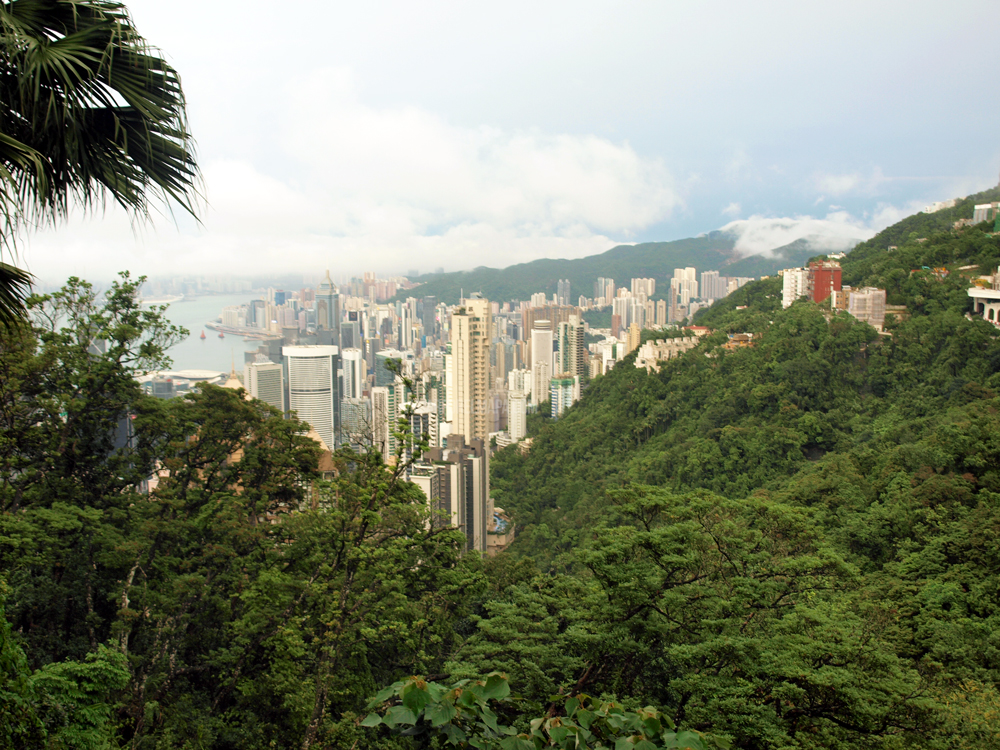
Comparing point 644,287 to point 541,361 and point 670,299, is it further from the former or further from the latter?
point 541,361

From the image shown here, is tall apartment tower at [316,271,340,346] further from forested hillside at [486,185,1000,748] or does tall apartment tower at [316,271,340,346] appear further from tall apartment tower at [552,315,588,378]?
forested hillside at [486,185,1000,748]

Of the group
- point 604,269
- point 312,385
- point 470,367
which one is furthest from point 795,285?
point 604,269

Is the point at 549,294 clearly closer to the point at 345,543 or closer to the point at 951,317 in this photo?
the point at 951,317

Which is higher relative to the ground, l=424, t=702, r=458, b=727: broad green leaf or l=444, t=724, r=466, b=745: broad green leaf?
l=424, t=702, r=458, b=727: broad green leaf

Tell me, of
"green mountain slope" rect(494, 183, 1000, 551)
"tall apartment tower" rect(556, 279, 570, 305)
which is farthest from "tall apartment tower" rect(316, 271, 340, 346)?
"tall apartment tower" rect(556, 279, 570, 305)

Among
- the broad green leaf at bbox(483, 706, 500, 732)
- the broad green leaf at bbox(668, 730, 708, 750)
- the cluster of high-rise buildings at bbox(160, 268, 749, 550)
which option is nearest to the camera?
the broad green leaf at bbox(668, 730, 708, 750)

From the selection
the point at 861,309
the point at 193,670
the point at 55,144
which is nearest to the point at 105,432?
the point at 193,670
